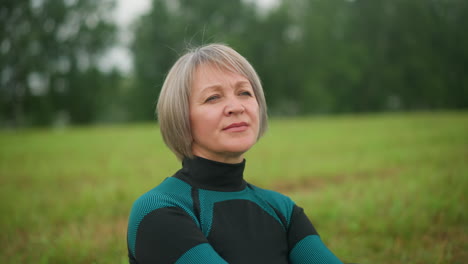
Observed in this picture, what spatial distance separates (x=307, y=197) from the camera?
4871 mm

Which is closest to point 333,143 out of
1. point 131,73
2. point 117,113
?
point 131,73

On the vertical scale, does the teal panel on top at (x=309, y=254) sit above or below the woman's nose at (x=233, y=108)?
below

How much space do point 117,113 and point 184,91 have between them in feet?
168

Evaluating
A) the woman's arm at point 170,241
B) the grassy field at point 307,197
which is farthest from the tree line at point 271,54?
the woman's arm at point 170,241

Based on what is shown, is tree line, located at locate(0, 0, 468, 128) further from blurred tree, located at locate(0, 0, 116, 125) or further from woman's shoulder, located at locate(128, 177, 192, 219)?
woman's shoulder, located at locate(128, 177, 192, 219)

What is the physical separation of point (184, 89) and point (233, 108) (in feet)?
0.98

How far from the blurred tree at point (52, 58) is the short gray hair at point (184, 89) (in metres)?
31.8

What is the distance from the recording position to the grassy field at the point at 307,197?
3.31 metres

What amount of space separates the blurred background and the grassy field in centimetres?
3

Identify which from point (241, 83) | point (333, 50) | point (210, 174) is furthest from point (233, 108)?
point (333, 50)

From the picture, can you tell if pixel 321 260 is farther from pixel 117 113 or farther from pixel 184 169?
pixel 117 113

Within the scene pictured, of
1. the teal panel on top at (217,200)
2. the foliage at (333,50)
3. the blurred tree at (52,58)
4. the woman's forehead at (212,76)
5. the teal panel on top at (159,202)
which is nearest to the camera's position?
the teal panel on top at (159,202)

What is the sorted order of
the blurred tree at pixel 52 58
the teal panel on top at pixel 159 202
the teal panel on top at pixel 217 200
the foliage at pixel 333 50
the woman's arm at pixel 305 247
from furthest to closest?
the foliage at pixel 333 50 < the blurred tree at pixel 52 58 < the woman's arm at pixel 305 247 < the teal panel on top at pixel 217 200 < the teal panel on top at pixel 159 202

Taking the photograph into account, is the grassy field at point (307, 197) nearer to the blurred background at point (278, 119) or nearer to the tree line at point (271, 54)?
the blurred background at point (278, 119)
